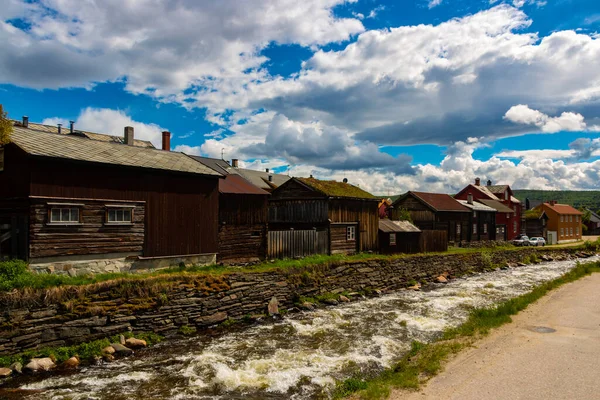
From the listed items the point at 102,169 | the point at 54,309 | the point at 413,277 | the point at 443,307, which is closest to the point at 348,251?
the point at 413,277

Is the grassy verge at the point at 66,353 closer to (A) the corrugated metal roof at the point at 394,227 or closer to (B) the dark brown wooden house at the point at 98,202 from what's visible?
(B) the dark brown wooden house at the point at 98,202

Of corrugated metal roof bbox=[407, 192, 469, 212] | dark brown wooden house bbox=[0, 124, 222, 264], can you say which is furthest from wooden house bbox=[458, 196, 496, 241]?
dark brown wooden house bbox=[0, 124, 222, 264]

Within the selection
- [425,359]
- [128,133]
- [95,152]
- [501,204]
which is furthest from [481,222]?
[95,152]

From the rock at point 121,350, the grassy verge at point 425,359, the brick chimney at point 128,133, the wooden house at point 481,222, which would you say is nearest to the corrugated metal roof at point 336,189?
the grassy verge at point 425,359

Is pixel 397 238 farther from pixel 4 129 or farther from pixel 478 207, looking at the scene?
pixel 4 129

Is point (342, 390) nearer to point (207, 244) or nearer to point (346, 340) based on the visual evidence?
point (346, 340)

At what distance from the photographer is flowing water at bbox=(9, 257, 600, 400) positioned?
34.3ft

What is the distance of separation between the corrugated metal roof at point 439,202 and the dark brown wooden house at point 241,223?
2768cm

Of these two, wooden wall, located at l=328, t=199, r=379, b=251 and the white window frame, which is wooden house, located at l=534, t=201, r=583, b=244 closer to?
wooden wall, located at l=328, t=199, r=379, b=251

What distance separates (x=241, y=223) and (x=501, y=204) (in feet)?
157

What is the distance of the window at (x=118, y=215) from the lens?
1800 cm

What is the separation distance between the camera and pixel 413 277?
29.2 m

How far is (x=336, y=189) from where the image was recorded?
3044 cm

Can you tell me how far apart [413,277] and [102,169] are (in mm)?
22142
